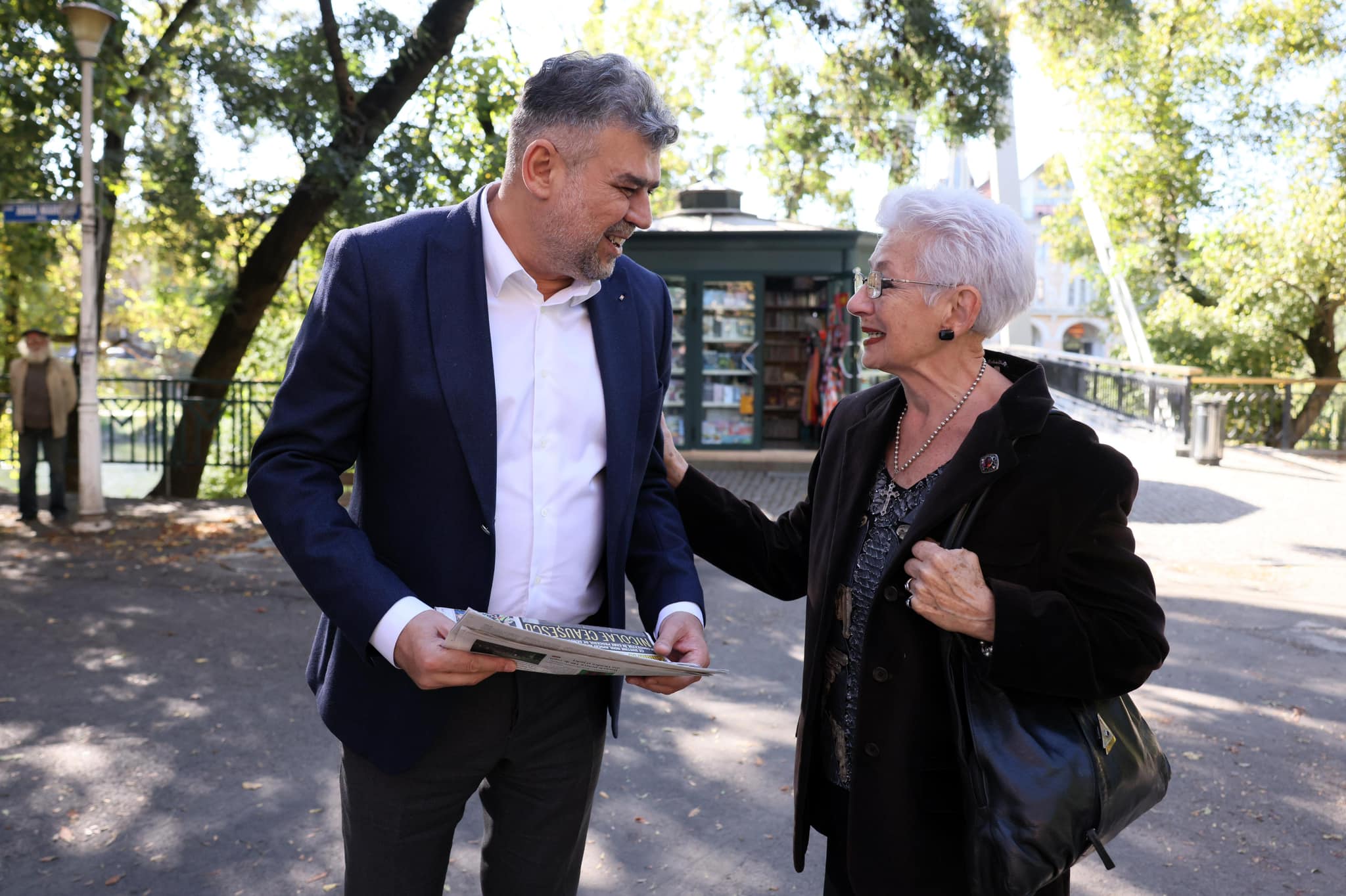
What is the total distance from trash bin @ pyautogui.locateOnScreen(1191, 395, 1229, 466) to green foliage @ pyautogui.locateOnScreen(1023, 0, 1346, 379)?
17.9 ft

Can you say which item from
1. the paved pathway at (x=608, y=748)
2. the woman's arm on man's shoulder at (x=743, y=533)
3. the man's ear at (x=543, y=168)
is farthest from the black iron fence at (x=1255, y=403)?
the man's ear at (x=543, y=168)

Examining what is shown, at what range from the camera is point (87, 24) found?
1057cm

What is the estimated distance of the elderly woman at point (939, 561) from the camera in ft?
6.89

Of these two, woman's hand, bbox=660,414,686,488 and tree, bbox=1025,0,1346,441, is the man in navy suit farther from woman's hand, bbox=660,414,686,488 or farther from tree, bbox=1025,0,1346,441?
tree, bbox=1025,0,1346,441

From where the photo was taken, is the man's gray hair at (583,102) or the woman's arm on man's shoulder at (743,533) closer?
the man's gray hair at (583,102)

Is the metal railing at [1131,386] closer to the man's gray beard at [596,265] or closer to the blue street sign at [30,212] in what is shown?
the blue street sign at [30,212]

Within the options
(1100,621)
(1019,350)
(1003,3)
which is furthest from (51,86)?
(1019,350)

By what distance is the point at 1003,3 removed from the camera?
14.7 m

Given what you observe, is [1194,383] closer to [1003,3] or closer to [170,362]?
[1003,3]

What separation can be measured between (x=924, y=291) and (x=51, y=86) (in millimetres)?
12210

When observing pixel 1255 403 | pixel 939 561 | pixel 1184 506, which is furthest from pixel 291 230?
pixel 1255 403

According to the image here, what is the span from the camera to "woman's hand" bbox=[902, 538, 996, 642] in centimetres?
208

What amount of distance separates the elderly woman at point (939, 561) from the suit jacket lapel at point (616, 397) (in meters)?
0.48

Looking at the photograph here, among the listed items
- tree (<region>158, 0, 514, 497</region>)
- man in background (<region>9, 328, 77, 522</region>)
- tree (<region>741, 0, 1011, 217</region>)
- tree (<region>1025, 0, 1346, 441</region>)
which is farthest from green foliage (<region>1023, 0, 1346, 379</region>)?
man in background (<region>9, 328, 77, 522</region>)
